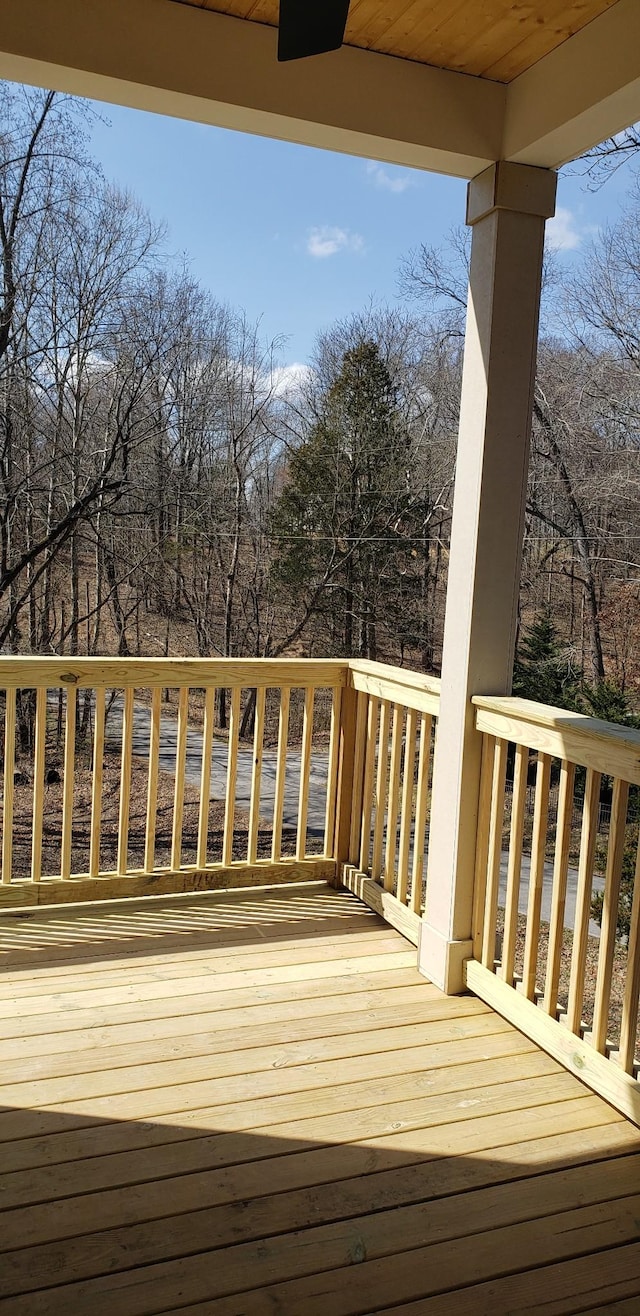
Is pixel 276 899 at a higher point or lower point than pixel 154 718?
lower

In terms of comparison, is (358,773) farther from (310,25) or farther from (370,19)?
A: (310,25)

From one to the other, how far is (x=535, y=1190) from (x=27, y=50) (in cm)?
294

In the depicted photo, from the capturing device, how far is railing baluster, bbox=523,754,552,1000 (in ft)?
7.98

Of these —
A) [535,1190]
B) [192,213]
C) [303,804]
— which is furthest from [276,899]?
[192,213]

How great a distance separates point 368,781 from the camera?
353 centimetres

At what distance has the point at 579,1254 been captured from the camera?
1.66 m

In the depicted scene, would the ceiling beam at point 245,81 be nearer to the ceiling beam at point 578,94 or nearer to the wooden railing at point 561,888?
the ceiling beam at point 578,94

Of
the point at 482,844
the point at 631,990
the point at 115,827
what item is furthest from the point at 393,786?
the point at 115,827

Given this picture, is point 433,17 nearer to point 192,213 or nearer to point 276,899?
point 276,899

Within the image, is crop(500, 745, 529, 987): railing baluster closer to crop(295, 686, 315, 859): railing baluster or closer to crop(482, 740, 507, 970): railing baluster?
crop(482, 740, 507, 970): railing baluster

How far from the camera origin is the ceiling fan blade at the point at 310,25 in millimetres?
1306

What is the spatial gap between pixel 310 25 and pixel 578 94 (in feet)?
4.23

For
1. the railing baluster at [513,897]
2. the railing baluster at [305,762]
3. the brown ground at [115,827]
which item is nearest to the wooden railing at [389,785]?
the railing baluster at [305,762]

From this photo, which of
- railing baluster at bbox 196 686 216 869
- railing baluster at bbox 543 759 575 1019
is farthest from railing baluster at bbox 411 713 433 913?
railing baluster at bbox 196 686 216 869
